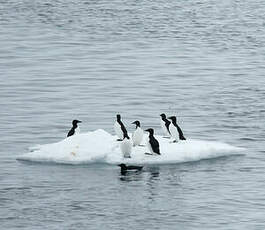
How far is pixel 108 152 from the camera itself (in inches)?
1720

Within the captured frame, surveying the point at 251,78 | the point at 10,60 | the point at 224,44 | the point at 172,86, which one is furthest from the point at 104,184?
the point at 224,44

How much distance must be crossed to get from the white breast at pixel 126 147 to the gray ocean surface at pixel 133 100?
2.47ft

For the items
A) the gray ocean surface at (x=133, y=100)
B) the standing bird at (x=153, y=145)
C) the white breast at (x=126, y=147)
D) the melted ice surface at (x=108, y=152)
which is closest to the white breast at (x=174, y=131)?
the melted ice surface at (x=108, y=152)

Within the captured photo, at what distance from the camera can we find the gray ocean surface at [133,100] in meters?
38.2

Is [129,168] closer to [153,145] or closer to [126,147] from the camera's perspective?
[126,147]

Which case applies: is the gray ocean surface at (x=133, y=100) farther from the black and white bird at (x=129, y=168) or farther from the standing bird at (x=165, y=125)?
the standing bird at (x=165, y=125)

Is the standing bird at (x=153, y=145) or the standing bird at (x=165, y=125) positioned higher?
the standing bird at (x=153, y=145)

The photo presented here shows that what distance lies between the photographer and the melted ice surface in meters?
43.5

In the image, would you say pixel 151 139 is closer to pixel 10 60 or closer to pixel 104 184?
pixel 104 184

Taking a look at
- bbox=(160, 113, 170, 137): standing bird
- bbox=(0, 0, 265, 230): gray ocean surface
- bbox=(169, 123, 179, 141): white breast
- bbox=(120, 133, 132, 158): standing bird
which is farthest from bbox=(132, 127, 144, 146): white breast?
bbox=(160, 113, 170, 137): standing bird

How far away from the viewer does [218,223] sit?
36.7 m

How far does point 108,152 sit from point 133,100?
54.1 ft

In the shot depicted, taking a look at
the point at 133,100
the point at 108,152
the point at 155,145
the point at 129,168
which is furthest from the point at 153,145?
the point at 133,100

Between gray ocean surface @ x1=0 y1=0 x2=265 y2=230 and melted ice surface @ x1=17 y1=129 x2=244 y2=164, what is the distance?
33 centimetres
